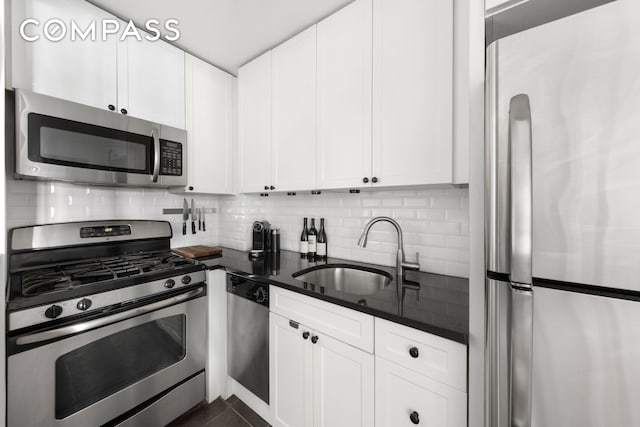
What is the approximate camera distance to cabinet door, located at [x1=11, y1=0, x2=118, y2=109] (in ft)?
4.13

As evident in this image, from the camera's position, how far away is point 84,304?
3.80ft

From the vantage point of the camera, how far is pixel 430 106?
1.20 meters

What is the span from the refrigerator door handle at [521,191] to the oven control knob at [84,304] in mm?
1633

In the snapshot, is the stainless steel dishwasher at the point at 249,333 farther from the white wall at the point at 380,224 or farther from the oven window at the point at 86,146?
the oven window at the point at 86,146

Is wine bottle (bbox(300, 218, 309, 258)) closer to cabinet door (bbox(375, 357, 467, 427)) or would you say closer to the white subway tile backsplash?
the white subway tile backsplash

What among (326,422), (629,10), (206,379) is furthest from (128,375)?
(629,10)

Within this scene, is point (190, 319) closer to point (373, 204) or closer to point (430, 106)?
point (373, 204)

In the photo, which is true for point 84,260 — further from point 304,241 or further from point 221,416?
point 304,241

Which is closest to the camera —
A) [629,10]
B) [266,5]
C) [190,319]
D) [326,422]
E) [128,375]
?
[629,10]

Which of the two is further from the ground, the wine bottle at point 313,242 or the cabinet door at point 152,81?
the cabinet door at point 152,81

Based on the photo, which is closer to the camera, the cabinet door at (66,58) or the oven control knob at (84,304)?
the oven control knob at (84,304)

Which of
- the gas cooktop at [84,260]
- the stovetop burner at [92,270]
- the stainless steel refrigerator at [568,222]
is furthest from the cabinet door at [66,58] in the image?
the stainless steel refrigerator at [568,222]

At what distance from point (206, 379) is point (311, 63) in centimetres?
222

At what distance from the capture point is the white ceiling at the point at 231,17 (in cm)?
150
